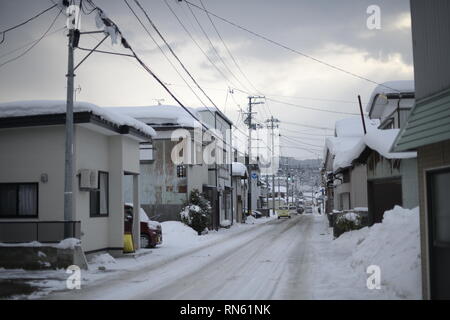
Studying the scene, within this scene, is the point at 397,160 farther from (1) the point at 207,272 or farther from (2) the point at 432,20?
(2) the point at 432,20

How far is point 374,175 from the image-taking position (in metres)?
21.6

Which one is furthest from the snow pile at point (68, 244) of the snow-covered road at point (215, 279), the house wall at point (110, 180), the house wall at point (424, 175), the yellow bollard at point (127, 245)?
the house wall at point (424, 175)

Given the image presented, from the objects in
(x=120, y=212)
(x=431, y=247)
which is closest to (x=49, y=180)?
(x=120, y=212)

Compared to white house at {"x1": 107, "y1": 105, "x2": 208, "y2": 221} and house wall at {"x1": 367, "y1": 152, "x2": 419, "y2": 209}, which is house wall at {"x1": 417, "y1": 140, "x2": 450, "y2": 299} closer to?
house wall at {"x1": 367, "y1": 152, "x2": 419, "y2": 209}

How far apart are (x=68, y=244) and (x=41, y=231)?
1357 mm

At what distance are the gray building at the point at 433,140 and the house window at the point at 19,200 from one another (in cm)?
1215

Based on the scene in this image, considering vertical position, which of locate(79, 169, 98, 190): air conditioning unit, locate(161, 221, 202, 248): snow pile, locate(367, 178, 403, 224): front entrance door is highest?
locate(79, 169, 98, 190): air conditioning unit

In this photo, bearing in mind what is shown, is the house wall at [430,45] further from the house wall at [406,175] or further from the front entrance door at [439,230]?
the house wall at [406,175]

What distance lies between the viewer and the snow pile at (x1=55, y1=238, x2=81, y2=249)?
48.8 ft

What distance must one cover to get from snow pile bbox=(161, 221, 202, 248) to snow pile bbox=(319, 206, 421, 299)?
11.2 metres

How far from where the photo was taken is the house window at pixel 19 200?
16.7 meters

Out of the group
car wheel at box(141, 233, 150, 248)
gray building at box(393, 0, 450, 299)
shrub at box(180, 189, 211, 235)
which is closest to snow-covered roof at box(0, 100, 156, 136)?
car wheel at box(141, 233, 150, 248)
